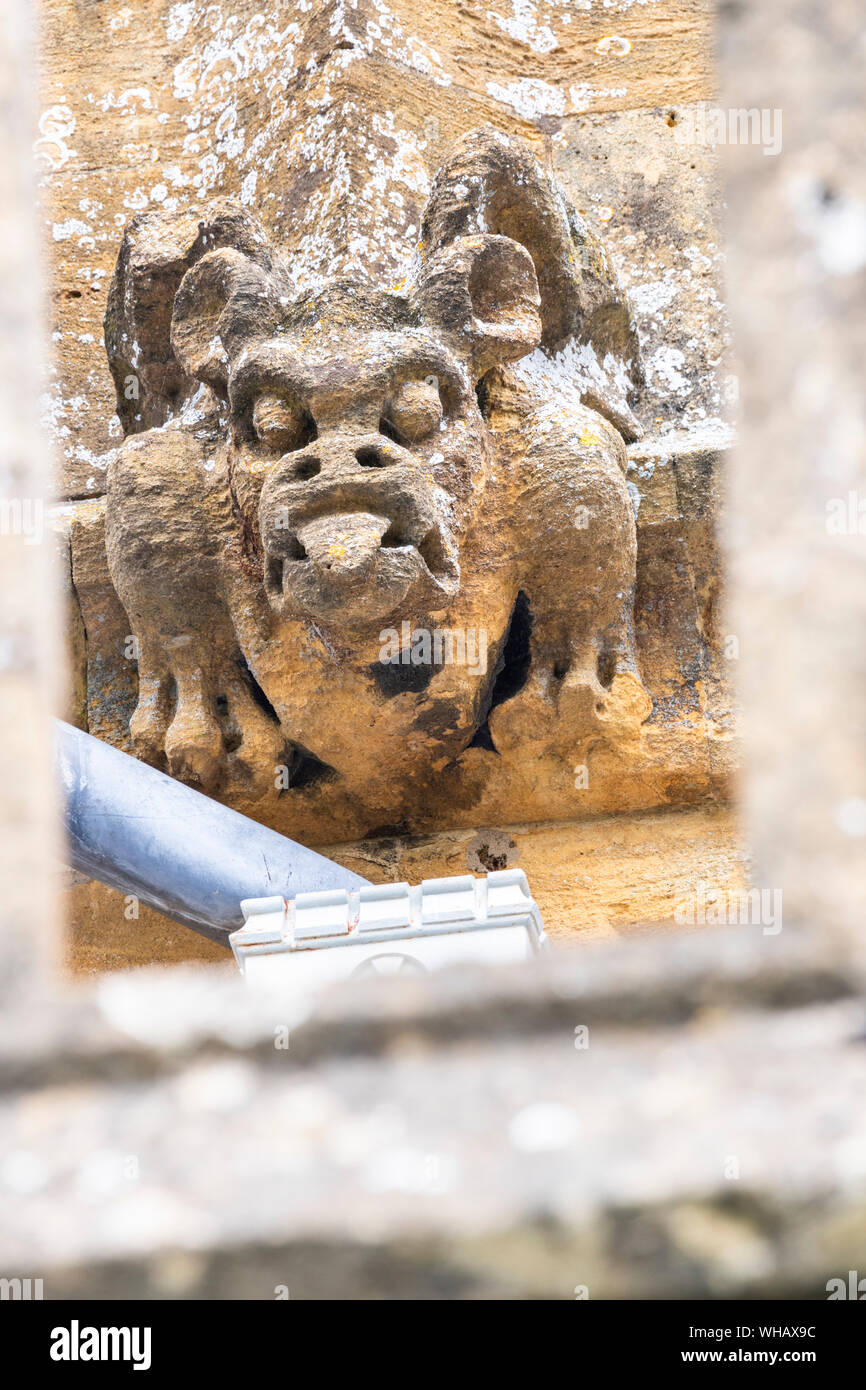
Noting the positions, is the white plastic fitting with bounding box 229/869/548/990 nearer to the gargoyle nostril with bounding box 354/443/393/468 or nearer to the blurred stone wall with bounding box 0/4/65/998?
the blurred stone wall with bounding box 0/4/65/998

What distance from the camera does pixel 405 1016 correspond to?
1297mm

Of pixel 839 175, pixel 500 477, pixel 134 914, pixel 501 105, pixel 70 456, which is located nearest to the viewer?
pixel 839 175

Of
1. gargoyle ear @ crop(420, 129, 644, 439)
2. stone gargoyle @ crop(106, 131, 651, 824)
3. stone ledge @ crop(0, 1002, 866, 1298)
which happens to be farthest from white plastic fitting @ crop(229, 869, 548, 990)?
gargoyle ear @ crop(420, 129, 644, 439)

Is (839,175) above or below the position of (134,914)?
above

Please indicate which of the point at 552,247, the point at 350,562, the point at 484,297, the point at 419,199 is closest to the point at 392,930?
the point at 350,562

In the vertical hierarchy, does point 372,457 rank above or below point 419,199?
below

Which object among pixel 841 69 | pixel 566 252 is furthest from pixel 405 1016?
pixel 566 252

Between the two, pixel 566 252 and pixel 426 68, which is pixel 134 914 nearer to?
pixel 566 252

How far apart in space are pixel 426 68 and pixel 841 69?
2.57 meters

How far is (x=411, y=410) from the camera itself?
111 inches

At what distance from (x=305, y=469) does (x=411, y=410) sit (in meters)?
0.22

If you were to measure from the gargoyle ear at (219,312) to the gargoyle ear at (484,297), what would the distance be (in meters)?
0.28

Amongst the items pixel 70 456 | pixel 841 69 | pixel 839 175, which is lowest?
pixel 839 175

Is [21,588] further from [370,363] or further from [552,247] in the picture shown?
[552,247]
